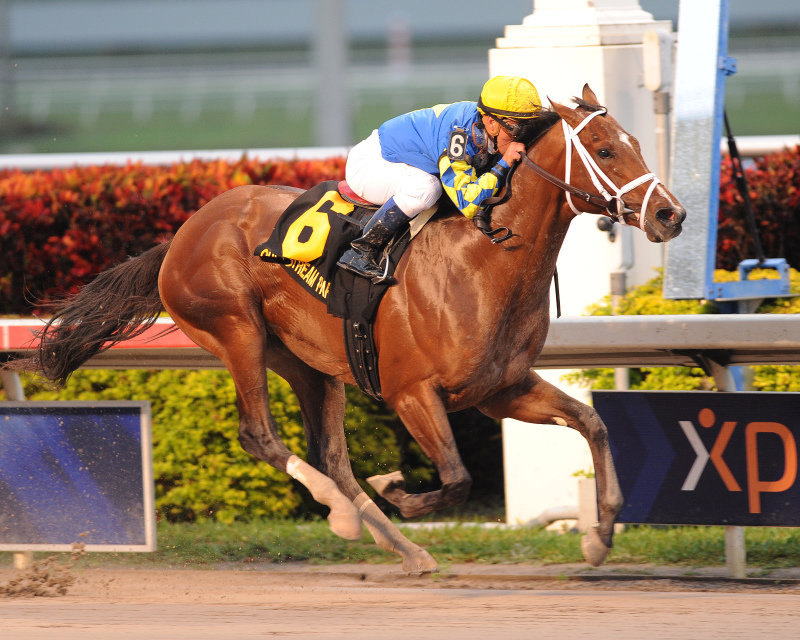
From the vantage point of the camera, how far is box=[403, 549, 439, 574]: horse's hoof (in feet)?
15.2

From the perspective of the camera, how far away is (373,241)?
14.3ft

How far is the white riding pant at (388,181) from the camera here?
14.1ft

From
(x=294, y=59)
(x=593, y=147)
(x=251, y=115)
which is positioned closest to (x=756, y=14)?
(x=294, y=59)

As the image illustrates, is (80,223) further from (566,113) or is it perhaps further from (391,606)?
(566,113)

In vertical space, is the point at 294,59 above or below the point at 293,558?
above

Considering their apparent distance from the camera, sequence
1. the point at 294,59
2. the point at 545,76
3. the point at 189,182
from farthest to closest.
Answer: the point at 294,59 < the point at 189,182 < the point at 545,76

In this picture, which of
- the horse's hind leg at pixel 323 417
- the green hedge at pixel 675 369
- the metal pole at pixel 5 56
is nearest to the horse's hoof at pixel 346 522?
the horse's hind leg at pixel 323 417

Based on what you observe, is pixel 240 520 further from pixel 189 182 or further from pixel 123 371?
pixel 189 182

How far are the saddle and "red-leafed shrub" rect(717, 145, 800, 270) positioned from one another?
2.99 meters

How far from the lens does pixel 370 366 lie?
4480 millimetres

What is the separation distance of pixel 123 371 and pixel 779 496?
3.35 m

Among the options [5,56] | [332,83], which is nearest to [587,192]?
[332,83]

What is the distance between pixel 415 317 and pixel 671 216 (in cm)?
94

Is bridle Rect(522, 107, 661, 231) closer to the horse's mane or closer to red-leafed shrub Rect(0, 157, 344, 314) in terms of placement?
the horse's mane
